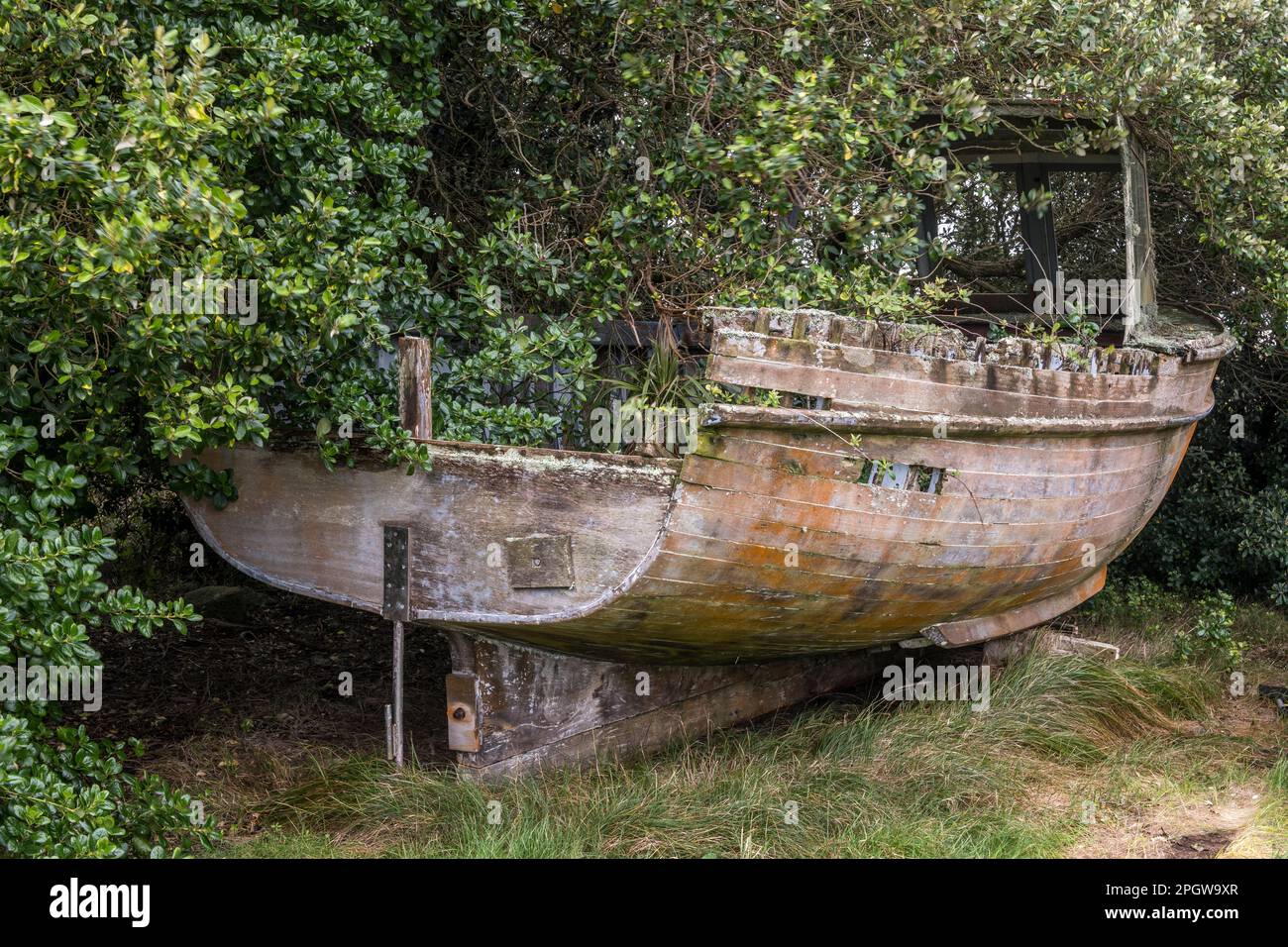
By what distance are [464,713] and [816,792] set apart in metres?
1.47

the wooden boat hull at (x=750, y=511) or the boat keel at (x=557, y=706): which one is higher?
the wooden boat hull at (x=750, y=511)

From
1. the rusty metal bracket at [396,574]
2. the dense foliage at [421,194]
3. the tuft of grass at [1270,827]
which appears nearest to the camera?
the dense foliage at [421,194]

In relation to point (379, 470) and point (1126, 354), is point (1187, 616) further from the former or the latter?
point (379, 470)

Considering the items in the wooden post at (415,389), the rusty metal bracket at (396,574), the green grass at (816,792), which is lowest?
the green grass at (816,792)

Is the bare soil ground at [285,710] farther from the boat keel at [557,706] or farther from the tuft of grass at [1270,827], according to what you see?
the boat keel at [557,706]

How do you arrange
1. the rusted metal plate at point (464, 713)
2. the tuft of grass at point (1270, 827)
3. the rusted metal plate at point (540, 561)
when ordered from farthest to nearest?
the rusted metal plate at point (464, 713), the tuft of grass at point (1270, 827), the rusted metal plate at point (540, 561)

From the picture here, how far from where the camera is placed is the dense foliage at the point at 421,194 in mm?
3662

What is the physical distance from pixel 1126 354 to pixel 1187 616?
3.05 meters

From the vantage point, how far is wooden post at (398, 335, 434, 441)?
182 inches

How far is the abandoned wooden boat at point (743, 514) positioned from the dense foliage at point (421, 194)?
378 mm

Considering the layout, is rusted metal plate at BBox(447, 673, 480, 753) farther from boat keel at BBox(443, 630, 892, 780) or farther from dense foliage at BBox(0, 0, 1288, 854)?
dense foliage at BBox(0, 0, 1288, 854)

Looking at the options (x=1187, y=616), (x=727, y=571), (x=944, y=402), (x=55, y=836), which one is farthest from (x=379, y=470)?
(x=1187, y=616)

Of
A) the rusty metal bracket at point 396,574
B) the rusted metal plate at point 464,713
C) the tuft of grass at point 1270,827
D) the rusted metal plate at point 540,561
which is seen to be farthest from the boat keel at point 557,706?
the tuft of grass at point 1270,827

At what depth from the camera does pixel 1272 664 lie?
7602 millimetres
